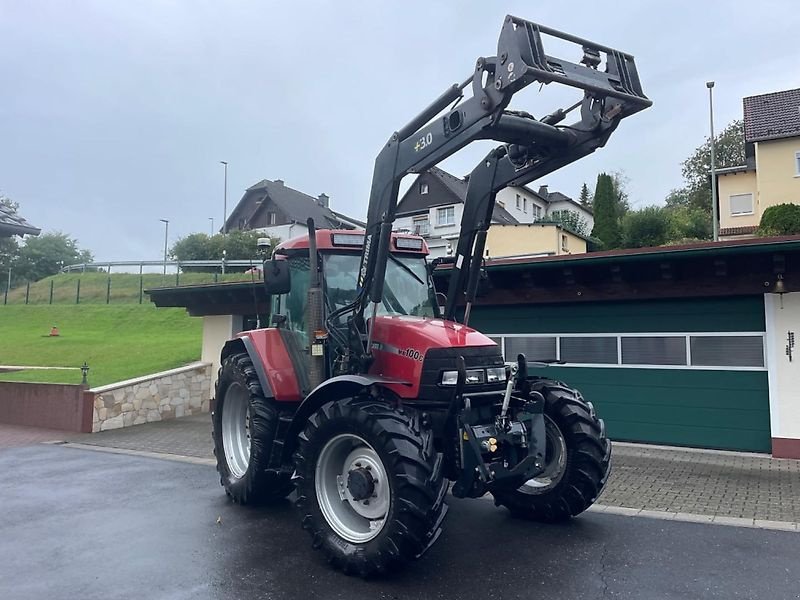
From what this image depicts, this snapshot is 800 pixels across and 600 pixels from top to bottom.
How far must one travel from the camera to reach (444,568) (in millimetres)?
4555

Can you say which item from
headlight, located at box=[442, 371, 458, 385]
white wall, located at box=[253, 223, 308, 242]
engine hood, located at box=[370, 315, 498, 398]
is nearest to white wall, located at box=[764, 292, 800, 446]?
engine hood, located at box=[370, 315, 498, 398]

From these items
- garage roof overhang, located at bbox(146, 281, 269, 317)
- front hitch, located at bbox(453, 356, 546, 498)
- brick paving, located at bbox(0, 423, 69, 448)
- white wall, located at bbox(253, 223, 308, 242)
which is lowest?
brick paving, located at bbox(0, 423, 69, 448)

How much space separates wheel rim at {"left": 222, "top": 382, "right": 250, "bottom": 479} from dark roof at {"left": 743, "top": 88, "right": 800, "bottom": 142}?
29.6 m

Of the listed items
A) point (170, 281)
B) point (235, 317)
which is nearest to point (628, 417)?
point (235, 317)

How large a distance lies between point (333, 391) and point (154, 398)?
9.74 metres

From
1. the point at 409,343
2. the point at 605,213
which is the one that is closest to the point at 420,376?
the point at 409,343

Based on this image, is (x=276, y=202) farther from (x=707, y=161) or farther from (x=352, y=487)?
(x=352, y=487)

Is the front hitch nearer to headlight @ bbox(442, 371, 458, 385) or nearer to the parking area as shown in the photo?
headlight @ bbox(442, 371, 458, 385)

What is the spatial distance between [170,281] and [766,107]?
32064mm

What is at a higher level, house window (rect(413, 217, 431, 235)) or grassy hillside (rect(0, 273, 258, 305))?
house window (rect(413, 217, 431, 235))

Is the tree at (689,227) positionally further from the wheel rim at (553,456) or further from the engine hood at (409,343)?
the engine hood at (409,343)

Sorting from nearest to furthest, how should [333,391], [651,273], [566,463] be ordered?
1. [333,391]
2. [566,463]
3. [651,273]

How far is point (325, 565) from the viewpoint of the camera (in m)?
4.67

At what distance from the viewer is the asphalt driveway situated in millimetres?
4223
